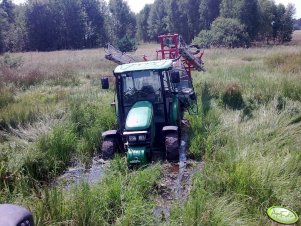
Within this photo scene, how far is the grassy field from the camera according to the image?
12.5 feet

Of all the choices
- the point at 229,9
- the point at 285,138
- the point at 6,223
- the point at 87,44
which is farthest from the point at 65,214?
the point at 87,44

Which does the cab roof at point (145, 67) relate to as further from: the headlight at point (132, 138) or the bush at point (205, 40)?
the bush at point (205, 40)

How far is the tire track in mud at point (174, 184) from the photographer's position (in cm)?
425

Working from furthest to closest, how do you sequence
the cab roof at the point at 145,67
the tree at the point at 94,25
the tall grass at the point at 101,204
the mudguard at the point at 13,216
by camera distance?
1. the tree at the point at 94,25
2. the cab roof at the point at 145,67
3. the tall grass at the point at 101,204
4. the mudguard at the point at 13,216

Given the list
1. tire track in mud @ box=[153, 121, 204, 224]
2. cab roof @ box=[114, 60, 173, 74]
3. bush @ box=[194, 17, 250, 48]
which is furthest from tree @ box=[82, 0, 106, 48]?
tire track in mud @ box=[153, 121, 204, 224]

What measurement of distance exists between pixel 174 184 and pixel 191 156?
118 centimetres

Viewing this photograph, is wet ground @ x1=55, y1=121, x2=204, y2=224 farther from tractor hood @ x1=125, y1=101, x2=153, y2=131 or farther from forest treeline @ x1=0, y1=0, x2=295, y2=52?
forest treeline @ x1=0, y1=0, x2=295, y2=52

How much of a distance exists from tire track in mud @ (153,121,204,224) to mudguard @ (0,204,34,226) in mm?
2056

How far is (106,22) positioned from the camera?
5300 cm

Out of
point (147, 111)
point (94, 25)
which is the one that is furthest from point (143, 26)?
point (147, 111)

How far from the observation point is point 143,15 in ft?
219

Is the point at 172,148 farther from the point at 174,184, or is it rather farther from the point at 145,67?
the point at 145,67

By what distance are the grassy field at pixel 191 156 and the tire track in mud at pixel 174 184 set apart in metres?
0.12

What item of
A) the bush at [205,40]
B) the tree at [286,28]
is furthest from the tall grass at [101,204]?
the tree at [286,28]
